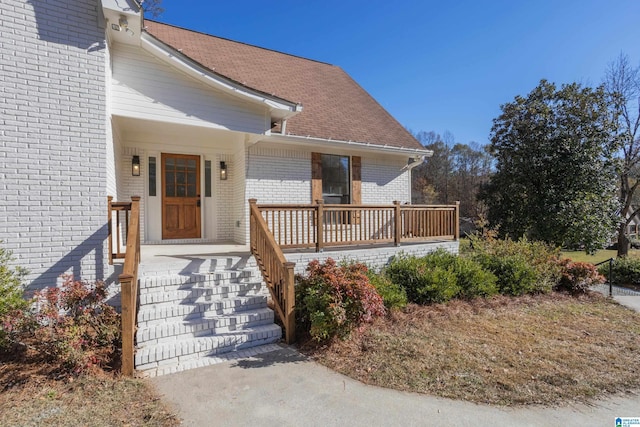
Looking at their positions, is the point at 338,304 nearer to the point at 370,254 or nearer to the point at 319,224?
the point at 319,224

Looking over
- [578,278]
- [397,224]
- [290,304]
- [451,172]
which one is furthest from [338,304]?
[451,172]

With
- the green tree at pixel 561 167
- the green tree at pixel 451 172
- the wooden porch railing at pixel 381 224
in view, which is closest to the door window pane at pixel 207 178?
the wooden porch railing at pixel 381 224

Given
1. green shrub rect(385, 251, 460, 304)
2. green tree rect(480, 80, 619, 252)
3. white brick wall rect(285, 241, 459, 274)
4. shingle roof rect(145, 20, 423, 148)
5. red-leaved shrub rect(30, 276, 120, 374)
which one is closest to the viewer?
red-leaved shrub rect(30, 276, 120, 374)

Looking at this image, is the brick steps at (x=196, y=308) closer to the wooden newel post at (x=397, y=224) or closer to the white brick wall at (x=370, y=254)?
the white brick wall at (x=370, y=254)

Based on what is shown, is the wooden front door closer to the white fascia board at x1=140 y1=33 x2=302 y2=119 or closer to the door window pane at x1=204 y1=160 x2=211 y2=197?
the door window pane at x1=204 y1=160 x2=211 y2=197

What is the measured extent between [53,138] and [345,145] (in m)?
6.12

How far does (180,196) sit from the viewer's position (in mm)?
7949

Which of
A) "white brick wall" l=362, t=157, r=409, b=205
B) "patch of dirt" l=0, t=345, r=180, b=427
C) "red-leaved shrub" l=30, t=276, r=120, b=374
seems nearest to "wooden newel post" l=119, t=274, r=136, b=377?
"patch of dirt" l=0, t=345, r=180, b=427

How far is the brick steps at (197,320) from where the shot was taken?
13.0 ft

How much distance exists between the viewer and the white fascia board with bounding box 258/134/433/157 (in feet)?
25.6

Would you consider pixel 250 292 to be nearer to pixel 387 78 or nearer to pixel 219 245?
pixel 219 245

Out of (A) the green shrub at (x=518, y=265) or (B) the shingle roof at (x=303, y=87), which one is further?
(B) the shingle roof at (x=303, y=87)

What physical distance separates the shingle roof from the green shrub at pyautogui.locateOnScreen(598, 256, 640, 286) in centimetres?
822

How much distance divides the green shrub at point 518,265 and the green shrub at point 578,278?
24 cm
